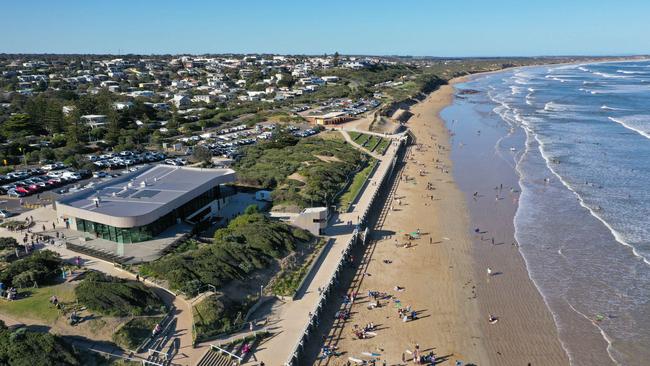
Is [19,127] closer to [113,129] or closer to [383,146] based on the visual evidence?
[113,129]

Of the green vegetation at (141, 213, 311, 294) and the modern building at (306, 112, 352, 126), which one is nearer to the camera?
the green vegetation at (141, 213, 311, 294)

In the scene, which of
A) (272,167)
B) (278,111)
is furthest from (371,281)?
(278,111)

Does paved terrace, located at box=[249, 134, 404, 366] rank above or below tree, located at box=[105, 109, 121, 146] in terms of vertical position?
below

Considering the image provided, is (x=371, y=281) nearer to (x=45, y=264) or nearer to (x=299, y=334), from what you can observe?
(x=299, y=334)

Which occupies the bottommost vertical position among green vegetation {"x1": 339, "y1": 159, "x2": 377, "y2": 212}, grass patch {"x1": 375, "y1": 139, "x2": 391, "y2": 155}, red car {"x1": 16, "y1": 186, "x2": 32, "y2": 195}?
green vegetation {"x1": 339, "y1": 159, "x2": 377, "y2": 212}

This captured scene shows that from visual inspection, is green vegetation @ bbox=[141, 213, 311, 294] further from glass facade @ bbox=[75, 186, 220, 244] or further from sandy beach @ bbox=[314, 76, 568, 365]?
sandy beach @ bbox=[314, 76, 568, 365]

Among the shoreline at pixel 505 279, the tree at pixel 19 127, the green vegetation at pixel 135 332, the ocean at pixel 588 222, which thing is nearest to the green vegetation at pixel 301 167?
the shoreline at pixel 505 279

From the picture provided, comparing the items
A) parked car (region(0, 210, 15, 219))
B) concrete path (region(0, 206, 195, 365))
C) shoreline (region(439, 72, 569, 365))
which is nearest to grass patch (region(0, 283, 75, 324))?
concrete path (region(0, 206, 195, 365))
